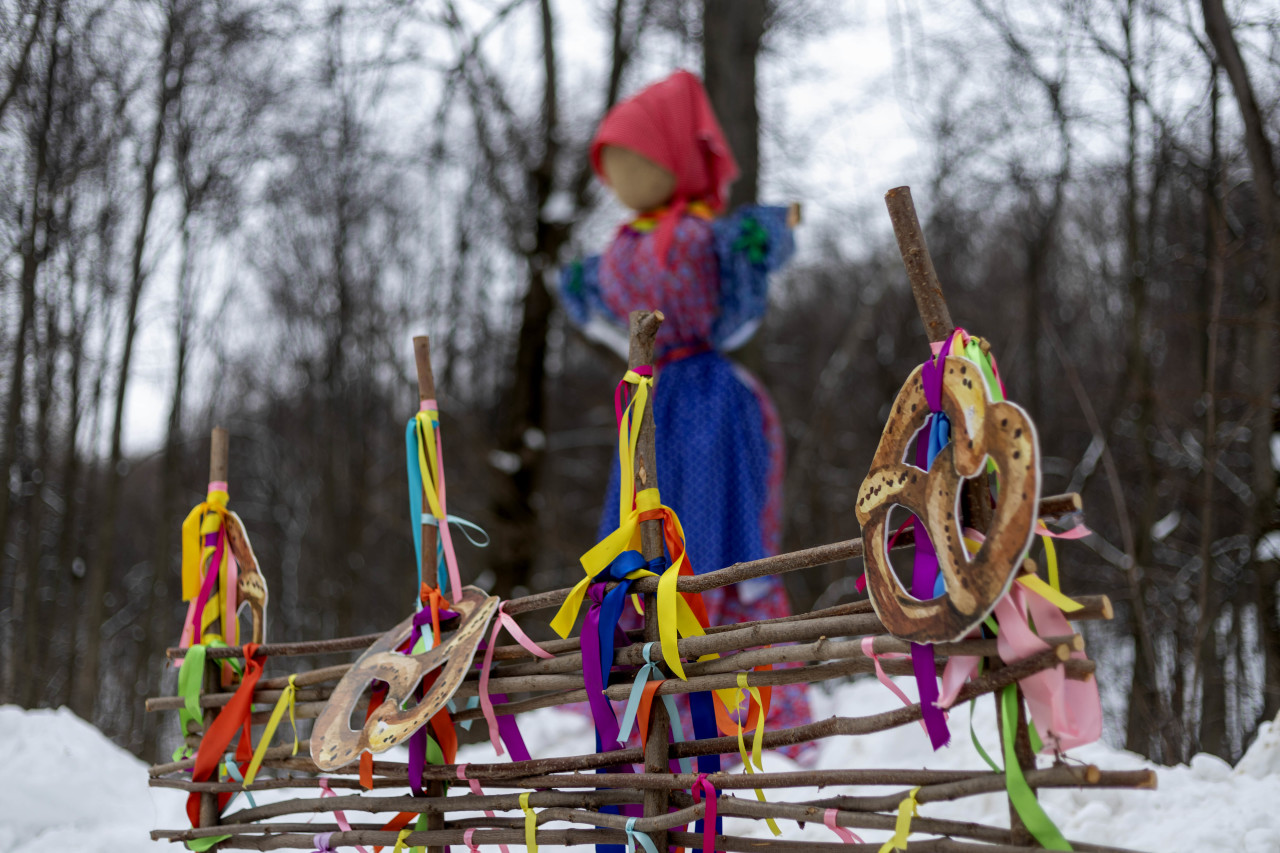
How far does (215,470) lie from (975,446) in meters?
1.48

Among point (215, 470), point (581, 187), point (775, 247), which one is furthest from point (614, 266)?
point (581, 187)

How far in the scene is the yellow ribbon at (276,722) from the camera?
1.69 meters

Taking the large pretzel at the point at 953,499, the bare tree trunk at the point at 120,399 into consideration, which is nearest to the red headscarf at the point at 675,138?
the large pretzel at the point at 953,499

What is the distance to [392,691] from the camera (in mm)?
1511

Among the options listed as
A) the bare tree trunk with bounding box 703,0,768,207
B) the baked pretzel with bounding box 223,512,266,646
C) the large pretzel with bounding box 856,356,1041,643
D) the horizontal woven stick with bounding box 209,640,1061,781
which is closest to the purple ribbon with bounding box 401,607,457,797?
the horizontal woven stick with bounding box 209,640,1061,781

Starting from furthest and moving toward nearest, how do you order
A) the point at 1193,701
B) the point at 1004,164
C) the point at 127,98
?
the point at 1004,164 < the point at 127,98 < the point at 1193,701

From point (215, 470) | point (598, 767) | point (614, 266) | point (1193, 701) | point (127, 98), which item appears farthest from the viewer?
point (127, 98)

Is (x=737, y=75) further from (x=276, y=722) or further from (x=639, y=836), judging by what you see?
(x=639, y=836)

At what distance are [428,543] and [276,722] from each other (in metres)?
0.41

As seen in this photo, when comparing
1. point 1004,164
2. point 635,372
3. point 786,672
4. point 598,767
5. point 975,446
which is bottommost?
point 598,767

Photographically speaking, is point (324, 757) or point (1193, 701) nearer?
point (324, 757)

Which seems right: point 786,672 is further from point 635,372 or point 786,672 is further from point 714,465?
point 714,465

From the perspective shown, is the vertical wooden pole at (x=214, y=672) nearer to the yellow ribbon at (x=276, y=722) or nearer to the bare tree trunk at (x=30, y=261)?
the yellow ribbon at (x=276, y=722)

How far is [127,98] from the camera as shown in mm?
3805
